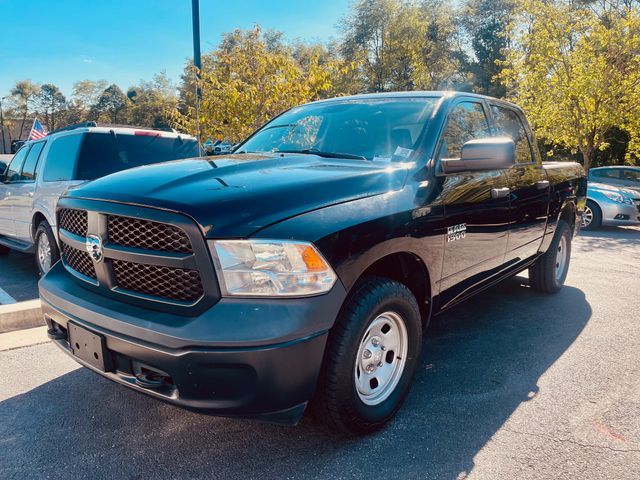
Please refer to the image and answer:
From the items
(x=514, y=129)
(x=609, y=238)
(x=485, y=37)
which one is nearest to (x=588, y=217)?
(x=609, y=238)

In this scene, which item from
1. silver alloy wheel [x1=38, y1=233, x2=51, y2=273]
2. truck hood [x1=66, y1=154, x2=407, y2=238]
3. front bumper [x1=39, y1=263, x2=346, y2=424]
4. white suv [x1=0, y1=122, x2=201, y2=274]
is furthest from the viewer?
silver alloy wheel [x1=38, y1=233, x2=51, y2=273]

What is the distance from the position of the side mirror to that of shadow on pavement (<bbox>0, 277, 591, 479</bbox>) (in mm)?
1386

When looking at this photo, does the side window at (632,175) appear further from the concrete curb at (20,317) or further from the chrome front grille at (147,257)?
the chrome front grille at (147,257)

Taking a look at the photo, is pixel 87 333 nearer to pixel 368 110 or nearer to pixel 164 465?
pixel 164 465

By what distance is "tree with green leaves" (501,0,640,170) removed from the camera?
13.9 m

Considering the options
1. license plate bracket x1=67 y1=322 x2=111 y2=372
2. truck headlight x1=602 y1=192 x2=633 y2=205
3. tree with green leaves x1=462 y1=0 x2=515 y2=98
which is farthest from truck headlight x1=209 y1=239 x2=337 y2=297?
tree with green leaves x1=462 y1=0 x2=515 y2=98

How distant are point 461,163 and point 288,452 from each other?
1858 millimetres

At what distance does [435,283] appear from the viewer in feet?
9.51

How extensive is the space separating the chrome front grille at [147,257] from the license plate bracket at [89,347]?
0.69 feet

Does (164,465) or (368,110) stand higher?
(368,110)

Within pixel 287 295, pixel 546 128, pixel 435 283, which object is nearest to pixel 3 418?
pixel 287 295

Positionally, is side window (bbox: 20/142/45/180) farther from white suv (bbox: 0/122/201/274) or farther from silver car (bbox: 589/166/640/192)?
silver car (bbox: 589/166/640/192)

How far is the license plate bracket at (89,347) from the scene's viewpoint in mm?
2170

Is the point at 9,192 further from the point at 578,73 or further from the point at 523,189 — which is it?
the point at 578,73
